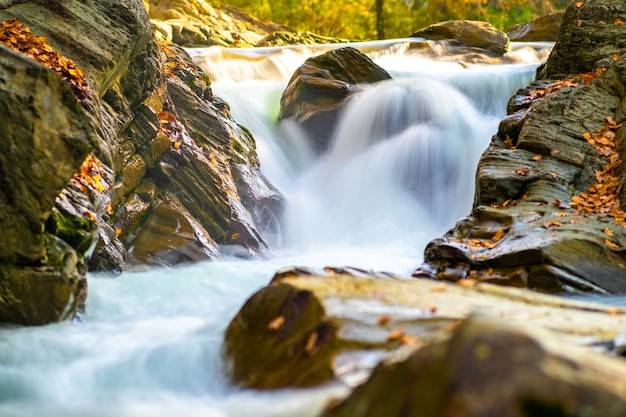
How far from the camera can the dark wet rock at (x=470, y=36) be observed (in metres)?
19.8

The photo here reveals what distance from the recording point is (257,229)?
31.1ft

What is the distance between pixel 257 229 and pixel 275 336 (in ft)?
19.4

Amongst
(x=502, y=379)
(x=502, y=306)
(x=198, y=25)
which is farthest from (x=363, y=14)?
(x=502, y=379)

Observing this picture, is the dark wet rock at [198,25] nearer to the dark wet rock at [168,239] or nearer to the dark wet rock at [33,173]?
the dark wet rock at [168,239]

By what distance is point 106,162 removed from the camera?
6.56m

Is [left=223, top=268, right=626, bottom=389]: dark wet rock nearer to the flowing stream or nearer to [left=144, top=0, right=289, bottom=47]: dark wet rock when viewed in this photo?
the flowing stream

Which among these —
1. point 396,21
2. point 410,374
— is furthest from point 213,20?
point 410,374

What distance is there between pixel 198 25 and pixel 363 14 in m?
11.5

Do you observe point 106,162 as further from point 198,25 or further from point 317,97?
point 198,25

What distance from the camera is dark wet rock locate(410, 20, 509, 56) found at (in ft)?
65.0

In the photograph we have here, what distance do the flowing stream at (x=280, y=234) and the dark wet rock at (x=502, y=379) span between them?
2.39 ft

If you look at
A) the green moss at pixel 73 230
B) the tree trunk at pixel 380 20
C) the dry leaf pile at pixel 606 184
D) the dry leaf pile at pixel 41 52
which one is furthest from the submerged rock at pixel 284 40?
the green moss at pixel 73 230

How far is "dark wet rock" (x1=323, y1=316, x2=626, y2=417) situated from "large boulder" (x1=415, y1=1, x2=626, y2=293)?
3.91 meters

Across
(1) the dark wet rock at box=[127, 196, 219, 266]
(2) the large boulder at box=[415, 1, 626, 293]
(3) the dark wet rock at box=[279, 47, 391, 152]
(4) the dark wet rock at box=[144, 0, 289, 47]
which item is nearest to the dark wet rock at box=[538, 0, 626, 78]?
(2) the large boulder at box=[415, 1, 626, 293]
